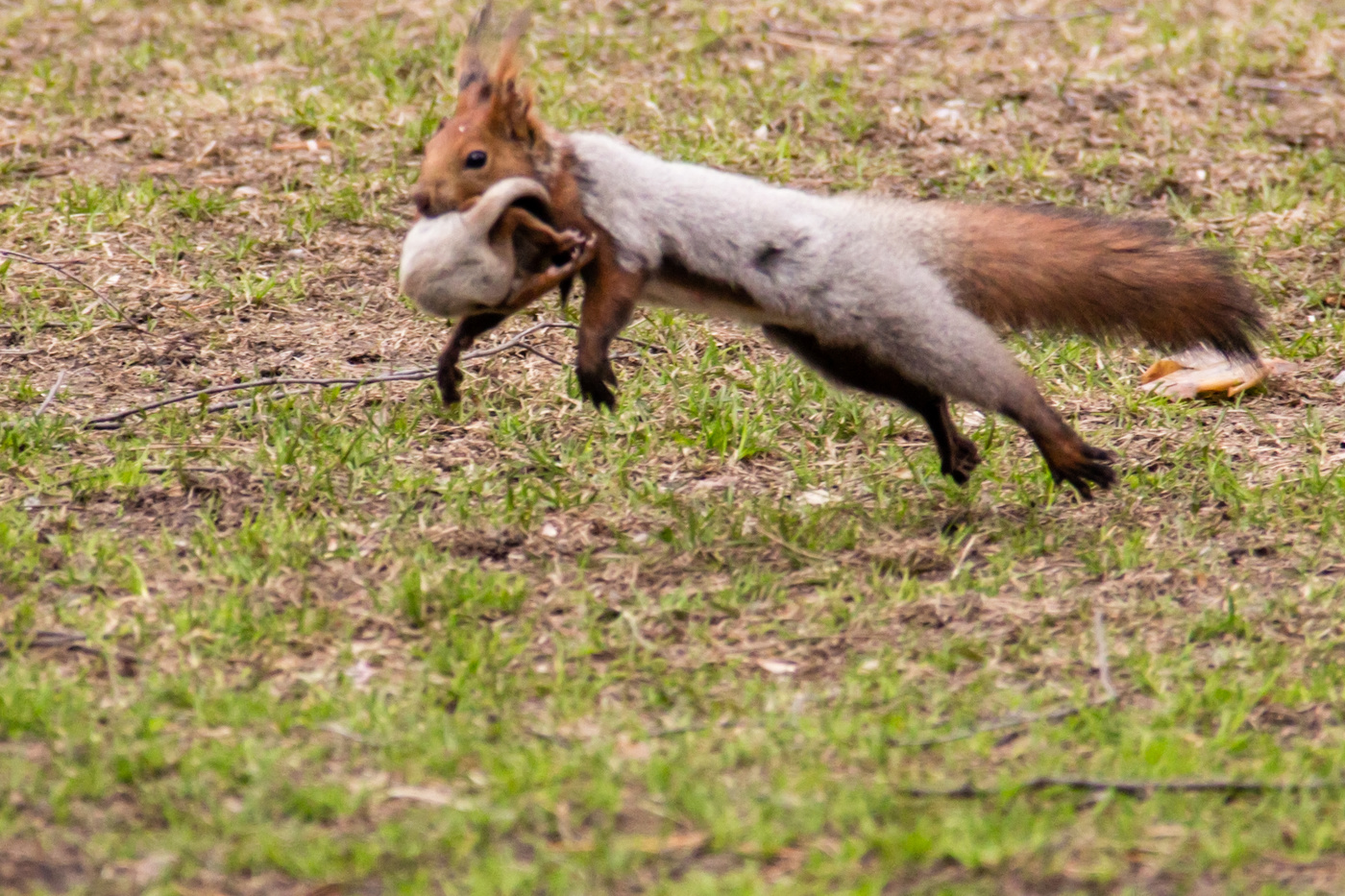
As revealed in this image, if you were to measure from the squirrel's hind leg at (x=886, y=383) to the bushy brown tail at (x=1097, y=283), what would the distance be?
0.32 metres

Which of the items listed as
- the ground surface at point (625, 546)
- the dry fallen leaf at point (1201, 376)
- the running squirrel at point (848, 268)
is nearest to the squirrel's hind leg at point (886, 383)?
the running squirrel at point (848, 268)

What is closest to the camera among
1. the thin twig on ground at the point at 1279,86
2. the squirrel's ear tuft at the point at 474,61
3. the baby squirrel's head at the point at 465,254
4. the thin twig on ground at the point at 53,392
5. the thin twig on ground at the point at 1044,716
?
the thin twig on ground at the point at 1044,716

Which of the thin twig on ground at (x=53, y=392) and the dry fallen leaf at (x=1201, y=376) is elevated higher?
the dry fallen leaf at (x=1201, y=376)

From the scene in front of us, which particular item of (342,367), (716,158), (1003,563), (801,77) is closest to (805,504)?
(1003,563)

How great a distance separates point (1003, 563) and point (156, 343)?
3228mm

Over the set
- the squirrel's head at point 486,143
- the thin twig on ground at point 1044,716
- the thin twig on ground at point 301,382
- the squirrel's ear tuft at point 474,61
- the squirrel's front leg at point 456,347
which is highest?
the squirrel's ear tuft at point 474,61

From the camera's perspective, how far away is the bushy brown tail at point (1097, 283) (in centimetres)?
444

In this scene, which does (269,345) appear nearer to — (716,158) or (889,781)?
(716,158)

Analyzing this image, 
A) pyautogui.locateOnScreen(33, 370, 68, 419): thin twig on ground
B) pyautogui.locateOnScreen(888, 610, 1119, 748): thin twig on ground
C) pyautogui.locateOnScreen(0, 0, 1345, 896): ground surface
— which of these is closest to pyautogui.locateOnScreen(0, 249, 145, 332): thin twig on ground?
pyautogui.locateOnScreen(0, 0, 1345, 896): ground surface

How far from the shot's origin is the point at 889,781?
324 cm

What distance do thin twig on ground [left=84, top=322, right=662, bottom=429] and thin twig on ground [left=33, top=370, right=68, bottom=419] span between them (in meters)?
0.15

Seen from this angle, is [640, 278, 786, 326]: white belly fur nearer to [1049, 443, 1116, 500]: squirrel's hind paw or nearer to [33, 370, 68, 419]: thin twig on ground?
[1049, 443, 1116, 500]: squirrel's hind paw

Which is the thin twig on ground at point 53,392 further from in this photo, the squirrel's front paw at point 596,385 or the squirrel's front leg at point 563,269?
the squirrel's front paw at point 596,385

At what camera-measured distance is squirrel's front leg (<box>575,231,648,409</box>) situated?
13.7 feet
